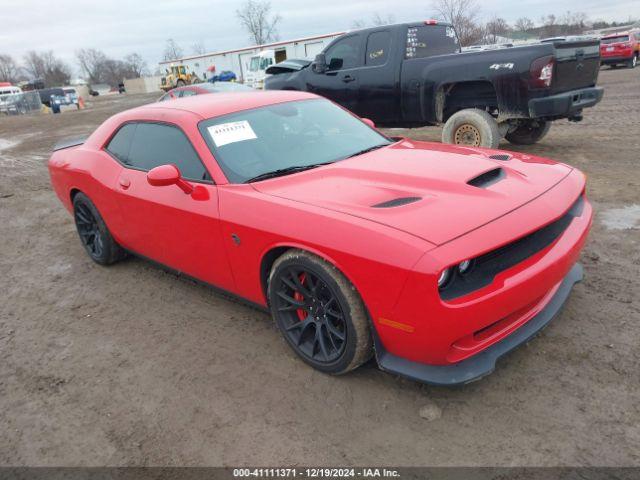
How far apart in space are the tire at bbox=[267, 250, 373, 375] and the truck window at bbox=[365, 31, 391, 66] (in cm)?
577

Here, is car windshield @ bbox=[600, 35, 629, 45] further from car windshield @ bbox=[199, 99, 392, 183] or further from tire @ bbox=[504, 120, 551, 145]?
car windshield @ bbox=[199, 99, 392, 183]

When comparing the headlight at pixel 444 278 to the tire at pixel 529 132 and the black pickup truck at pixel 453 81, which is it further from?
the tire at pixel 529 132

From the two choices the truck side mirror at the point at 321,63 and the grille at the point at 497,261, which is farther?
the truck side mirror at the point at 321,63

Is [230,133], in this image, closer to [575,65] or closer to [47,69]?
[575,65]

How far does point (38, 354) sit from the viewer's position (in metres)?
3.35

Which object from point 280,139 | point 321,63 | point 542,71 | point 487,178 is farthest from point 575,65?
point 280,139

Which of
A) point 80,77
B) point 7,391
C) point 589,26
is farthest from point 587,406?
point 80,77

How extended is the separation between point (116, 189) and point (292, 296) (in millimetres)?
1959

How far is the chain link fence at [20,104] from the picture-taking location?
35469 millimetres

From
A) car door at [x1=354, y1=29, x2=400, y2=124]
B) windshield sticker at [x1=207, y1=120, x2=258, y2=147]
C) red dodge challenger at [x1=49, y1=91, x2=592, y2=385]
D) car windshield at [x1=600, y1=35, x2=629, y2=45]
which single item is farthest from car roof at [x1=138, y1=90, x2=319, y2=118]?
car windshield at [x1=600, y1=35, x2=629, y2=45]

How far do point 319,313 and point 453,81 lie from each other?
5.21 m

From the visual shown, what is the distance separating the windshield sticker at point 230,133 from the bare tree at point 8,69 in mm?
125729

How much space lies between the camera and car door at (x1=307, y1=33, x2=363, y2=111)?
26.0 ft

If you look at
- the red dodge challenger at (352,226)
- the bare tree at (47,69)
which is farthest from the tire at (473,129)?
the bare tree at (47,69)
